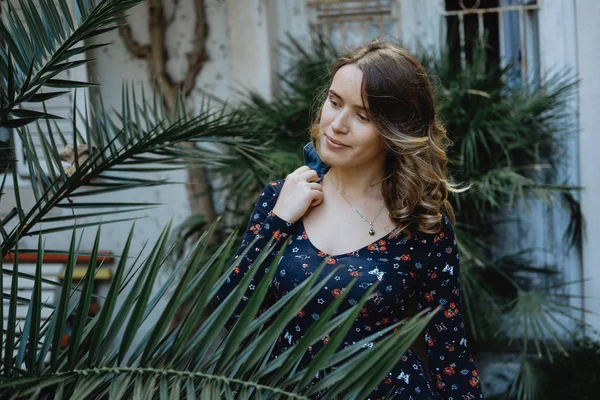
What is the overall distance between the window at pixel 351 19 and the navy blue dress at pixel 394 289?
2.68m

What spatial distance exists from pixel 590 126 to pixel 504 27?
747 mm

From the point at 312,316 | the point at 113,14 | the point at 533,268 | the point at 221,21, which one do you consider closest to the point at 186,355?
the point at 312,316

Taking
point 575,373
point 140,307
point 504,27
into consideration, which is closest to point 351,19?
point 504,27

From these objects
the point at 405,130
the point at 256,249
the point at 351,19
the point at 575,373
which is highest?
the point at 351,19

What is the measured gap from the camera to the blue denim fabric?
7.33 ft

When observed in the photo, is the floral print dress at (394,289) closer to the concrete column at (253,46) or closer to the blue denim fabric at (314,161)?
the blue denim fabric at (314,161)

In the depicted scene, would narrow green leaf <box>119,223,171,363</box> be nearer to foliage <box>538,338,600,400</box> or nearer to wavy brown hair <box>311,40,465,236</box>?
wavy brown hair <box>311,40,465,236</box>

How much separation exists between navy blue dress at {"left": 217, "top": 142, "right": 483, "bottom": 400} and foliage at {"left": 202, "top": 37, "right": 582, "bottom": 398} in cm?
152

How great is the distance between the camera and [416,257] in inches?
79.7

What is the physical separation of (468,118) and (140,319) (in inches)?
107

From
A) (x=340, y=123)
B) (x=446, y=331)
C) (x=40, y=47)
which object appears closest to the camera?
(x=340, y=123)

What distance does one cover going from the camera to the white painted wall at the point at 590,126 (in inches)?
160

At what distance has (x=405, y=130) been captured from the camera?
2.03 metres

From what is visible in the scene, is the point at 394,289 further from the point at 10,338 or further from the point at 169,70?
the point at 169,70
